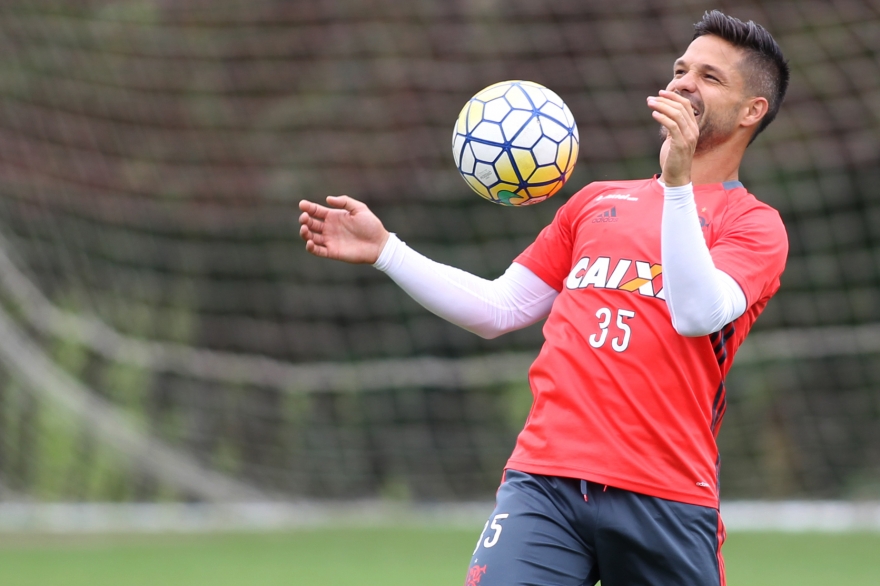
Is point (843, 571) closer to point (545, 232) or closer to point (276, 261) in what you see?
point (545, 232)

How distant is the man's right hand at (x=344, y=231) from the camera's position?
142 inches

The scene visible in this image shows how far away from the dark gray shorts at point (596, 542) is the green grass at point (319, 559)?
3.62m

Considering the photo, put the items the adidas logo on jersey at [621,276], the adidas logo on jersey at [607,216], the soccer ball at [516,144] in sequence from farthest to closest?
the soccer ball at [516,144]
the adidas logo on jersey at [607,216]
the adidas logo on jersey at [621,276]

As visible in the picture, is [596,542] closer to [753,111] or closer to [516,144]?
[516,144]

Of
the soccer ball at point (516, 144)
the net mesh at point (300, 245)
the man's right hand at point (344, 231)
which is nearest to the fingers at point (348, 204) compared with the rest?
the man's right hand at point (344, 231)

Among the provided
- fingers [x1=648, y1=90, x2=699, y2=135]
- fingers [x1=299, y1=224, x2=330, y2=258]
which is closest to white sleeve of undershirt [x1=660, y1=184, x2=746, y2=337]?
fingers [x1=648, y1=90, x2=699, y2=135]

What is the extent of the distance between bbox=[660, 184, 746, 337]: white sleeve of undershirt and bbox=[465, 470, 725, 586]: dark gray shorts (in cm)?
48

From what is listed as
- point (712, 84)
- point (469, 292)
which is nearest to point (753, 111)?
point (712, 84)

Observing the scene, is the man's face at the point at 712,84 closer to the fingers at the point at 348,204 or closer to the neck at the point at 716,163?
the neck at the point at 716,163

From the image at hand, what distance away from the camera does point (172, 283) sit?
1116 centimetres

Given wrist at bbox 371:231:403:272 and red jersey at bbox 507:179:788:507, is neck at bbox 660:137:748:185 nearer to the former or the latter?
red jersey at bbox 507:179:788:507

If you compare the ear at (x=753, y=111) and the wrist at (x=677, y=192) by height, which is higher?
the ear at (x=753, y=111)

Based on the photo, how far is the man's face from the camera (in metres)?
3.49

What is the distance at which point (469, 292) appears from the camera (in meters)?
3.72
